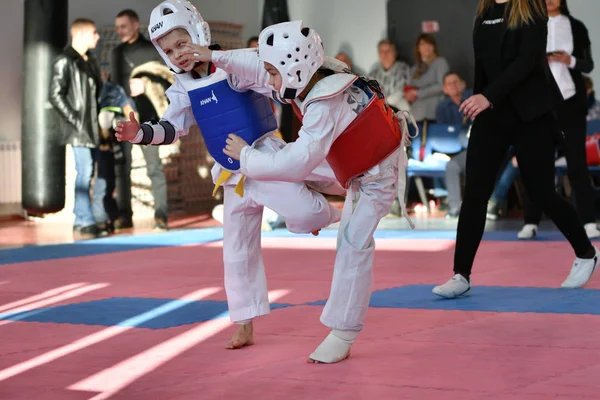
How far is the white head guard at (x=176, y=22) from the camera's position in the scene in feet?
13.7

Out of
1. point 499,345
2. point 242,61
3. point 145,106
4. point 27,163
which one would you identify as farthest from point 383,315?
point 27,163

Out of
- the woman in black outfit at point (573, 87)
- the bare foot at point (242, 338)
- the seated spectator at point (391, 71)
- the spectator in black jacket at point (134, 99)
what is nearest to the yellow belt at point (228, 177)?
the bare foot at point (242, 338)

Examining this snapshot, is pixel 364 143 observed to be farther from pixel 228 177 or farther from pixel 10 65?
pixel 10 65

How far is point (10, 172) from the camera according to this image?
12.6 m

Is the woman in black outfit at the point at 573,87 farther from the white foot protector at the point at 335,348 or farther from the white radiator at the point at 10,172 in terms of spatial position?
the white radiator at the point at 10,172

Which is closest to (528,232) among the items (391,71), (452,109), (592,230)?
(592,230)

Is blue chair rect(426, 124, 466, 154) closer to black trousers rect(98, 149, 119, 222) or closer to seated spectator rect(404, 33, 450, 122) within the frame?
seated spectator rect(404, 33, 450, 122)

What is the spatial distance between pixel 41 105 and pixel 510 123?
6.78 metres

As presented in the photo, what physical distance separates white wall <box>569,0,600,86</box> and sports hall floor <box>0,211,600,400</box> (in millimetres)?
5544

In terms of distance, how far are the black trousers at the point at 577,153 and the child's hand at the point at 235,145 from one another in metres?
4.74

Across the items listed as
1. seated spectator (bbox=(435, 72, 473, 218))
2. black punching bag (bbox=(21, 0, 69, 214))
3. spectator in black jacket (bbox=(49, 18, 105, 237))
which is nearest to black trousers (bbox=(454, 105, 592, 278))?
spectator in black jacket (bbox=(49, 18, 105, 237))

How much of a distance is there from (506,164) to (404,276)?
4.41m

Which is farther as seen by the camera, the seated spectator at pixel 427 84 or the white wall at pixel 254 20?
the white wall at pixel 254 20

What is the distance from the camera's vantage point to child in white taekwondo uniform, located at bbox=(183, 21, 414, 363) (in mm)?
3719
